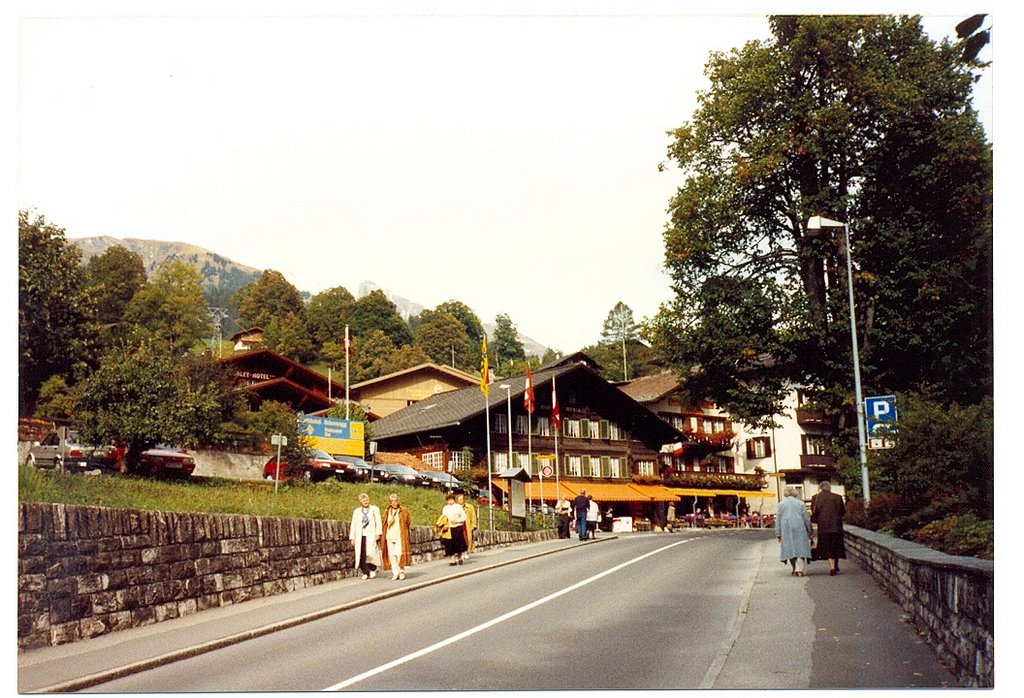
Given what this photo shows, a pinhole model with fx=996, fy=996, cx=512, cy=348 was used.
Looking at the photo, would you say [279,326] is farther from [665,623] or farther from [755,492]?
[755,492]

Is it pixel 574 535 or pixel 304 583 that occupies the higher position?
pixel 304 583

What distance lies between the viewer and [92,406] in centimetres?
1221

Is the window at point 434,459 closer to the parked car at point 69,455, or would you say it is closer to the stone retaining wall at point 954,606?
the parked car at point 69,455

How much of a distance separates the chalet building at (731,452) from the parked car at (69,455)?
10.2 meters

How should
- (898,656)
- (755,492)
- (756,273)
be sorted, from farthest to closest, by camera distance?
(755,492)
(756,273)
(898,656)

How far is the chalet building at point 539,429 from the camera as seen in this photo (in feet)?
50.8

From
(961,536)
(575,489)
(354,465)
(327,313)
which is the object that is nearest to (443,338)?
(327,313)

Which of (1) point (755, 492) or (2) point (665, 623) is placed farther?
(1) point (755, 492)

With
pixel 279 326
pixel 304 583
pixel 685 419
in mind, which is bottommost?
pixel 304 583

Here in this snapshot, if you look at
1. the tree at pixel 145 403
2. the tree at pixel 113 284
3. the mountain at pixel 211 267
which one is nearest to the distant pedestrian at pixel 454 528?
the tree at pixel 145 403

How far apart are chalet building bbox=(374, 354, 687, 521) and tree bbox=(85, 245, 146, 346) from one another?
435 centimetres

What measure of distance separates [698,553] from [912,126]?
10.9 m

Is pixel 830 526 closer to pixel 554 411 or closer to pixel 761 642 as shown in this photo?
pixel 554 411

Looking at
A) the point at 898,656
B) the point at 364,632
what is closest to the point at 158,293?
the point at 364,632
